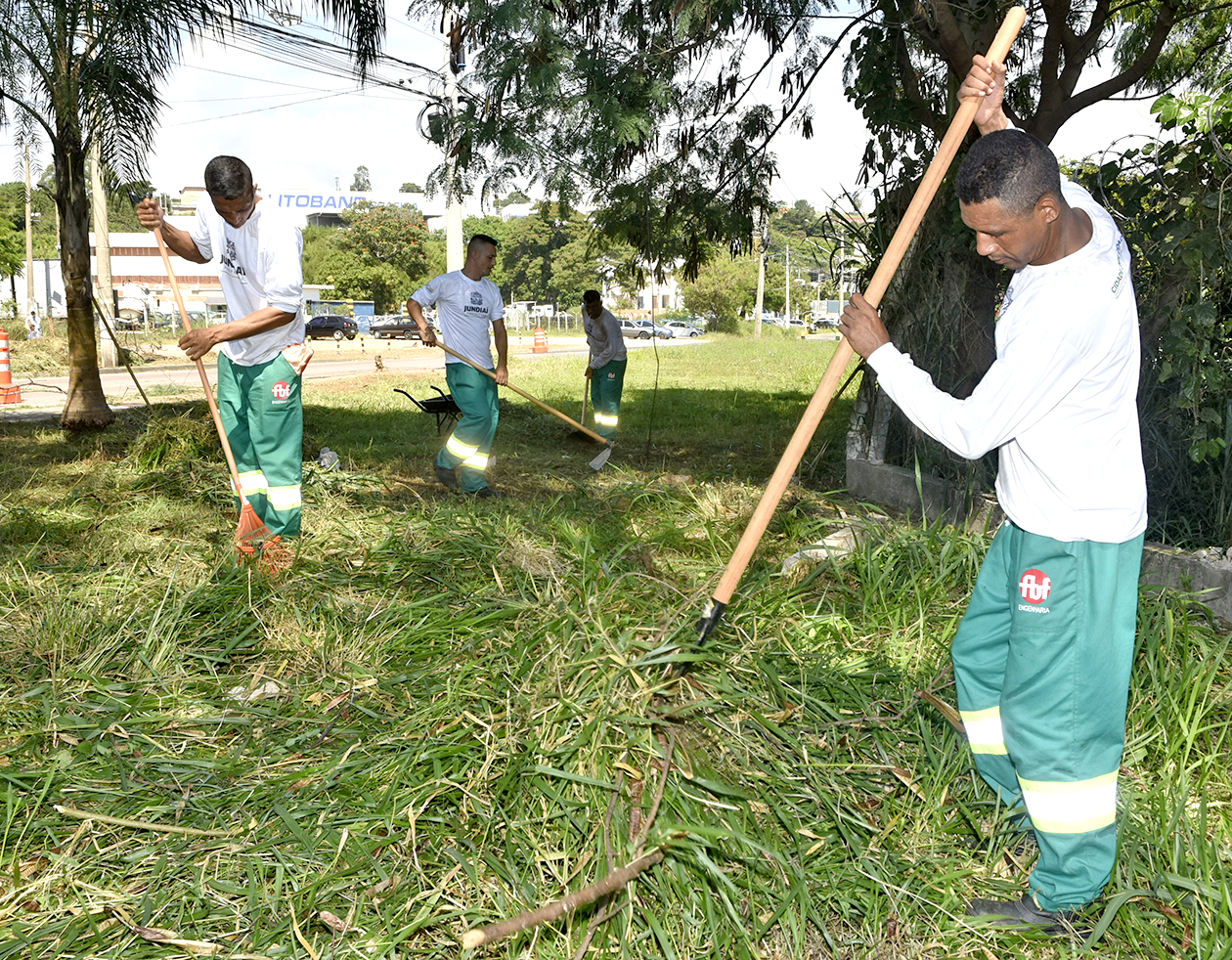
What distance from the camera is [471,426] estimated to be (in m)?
6.49

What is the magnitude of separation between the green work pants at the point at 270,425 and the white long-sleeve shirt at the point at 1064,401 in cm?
307

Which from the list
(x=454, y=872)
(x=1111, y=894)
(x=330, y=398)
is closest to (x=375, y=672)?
(x=454, y=872)

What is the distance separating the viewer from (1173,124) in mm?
4141

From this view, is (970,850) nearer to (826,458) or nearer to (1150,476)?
(1150,476)

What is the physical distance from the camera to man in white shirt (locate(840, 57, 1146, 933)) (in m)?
2.08

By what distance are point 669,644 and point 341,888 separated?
1069 millimetres

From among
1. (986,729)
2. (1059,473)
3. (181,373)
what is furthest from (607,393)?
(181,373)

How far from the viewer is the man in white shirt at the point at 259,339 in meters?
4.27

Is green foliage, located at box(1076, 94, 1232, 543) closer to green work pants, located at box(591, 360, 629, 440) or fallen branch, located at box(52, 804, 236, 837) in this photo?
fallen branch, located at box(52, 804, 236, 837)

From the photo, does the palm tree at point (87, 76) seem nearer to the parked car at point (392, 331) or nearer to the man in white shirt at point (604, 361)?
the man in white shirt at point (604, 361)

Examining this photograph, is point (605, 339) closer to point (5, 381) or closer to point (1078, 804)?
point (1078, 804)

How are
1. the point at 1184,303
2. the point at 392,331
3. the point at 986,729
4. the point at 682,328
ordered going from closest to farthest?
the point at 986,729
the point at 1184,303
the point at 392,331
the point at 682,328

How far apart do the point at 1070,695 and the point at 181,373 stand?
1930 centimetres

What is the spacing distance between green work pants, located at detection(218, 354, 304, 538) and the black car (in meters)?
32.3
